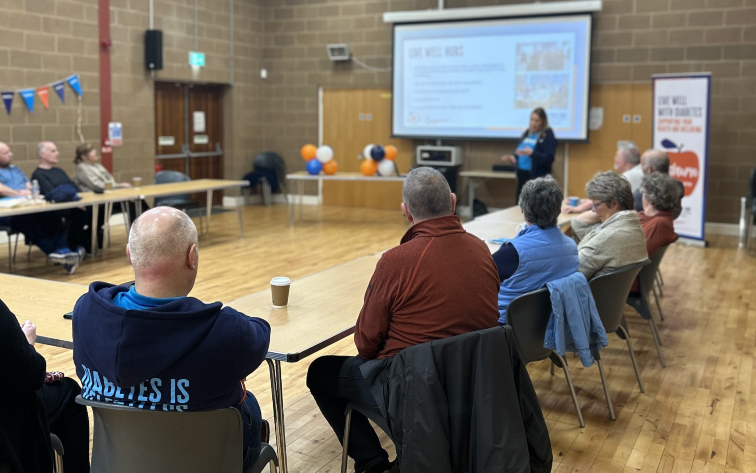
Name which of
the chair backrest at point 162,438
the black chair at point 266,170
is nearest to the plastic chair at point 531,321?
the chair backrest at point 162,438

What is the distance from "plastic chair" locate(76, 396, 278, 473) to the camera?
1635 mm

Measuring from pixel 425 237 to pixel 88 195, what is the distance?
16.3ft

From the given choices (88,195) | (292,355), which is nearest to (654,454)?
(292,355)

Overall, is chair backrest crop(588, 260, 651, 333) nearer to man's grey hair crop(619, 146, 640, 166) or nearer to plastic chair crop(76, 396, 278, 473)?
plastic chair crop(76, 396, 278, 473)

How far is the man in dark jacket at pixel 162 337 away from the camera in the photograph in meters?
1.64

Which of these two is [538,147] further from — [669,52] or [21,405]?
[21,405]

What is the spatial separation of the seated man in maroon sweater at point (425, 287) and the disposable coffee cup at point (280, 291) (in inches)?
15.9

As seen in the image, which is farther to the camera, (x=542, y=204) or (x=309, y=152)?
(x=309, y=152)

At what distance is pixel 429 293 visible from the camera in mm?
2148

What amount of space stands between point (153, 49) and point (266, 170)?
2.72 metres

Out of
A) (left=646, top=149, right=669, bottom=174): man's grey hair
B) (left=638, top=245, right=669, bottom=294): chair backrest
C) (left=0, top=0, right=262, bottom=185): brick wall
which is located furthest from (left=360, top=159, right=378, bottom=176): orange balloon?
(left=638, top=245, right=669, bottom=294): chair backrest

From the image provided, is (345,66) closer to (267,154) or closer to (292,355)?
(267,154)

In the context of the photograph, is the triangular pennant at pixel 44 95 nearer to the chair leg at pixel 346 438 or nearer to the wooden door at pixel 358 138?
the wooden door at pixel 358 138

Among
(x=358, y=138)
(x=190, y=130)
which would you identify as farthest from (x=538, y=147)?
(x=190, y=130)
